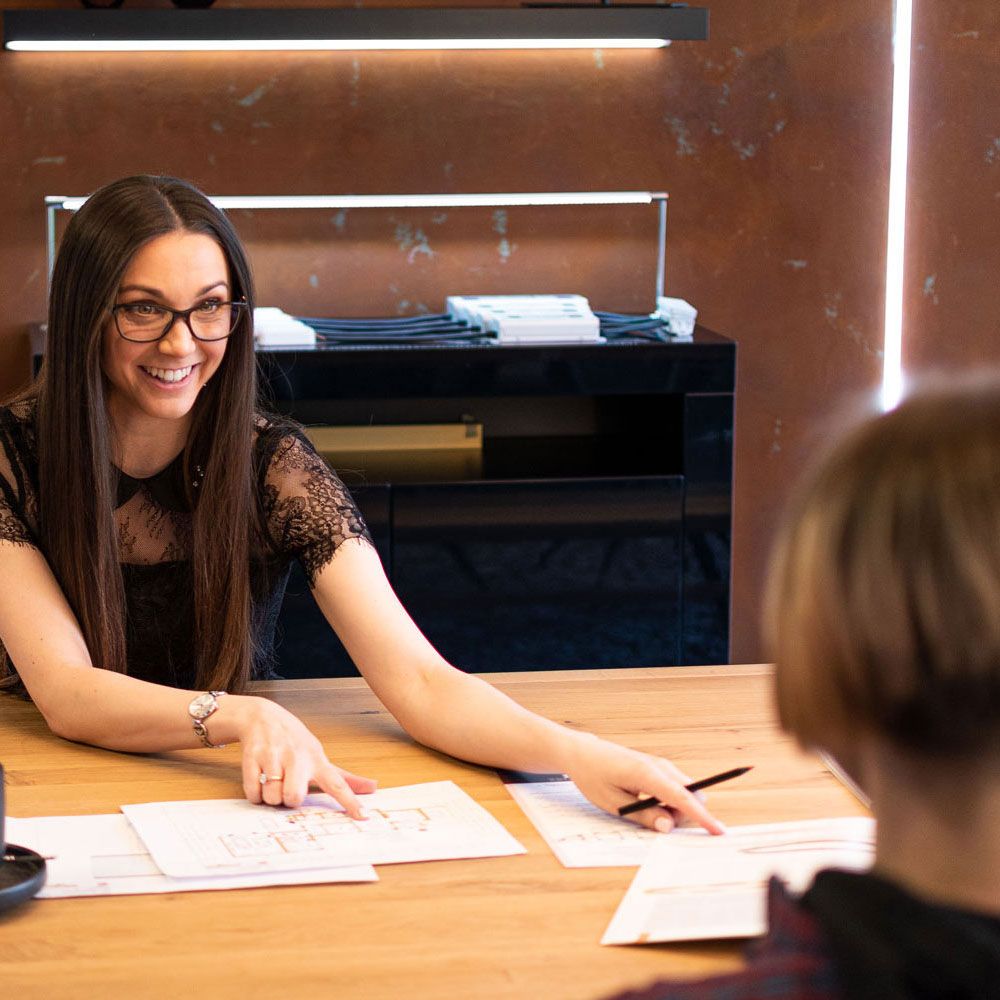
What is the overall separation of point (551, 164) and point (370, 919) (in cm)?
286

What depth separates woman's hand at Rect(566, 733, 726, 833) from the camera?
4.43 ft

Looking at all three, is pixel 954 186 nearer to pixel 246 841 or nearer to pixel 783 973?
pixel 246 841

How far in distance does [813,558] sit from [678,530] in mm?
2762

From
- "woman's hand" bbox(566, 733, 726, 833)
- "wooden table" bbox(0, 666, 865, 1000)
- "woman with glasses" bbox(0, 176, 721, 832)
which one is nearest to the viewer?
"wooden table" bbox(0, 666, 865, 1000)

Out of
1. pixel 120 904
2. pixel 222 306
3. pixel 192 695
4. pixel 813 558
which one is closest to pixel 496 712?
pixel 192 695

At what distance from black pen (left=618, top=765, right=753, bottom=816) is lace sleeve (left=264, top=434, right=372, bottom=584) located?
601mm

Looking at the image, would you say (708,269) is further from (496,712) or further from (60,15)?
(496,712)

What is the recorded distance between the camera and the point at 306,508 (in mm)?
1890

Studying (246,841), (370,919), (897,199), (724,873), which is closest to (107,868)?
(246,841)

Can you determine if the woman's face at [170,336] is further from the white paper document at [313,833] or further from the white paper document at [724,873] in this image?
the white paper document at [724,873]

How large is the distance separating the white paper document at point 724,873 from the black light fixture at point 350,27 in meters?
2.49

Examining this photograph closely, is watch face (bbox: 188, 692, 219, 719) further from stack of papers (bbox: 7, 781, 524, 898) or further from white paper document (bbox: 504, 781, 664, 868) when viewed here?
white paper document (bbox: 504, 781, 664, 868)

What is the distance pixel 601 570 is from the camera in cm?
Answer: 341

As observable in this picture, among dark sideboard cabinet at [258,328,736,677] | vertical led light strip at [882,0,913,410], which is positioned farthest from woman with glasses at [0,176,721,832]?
vertical led light strip at [882,0,913,410]
